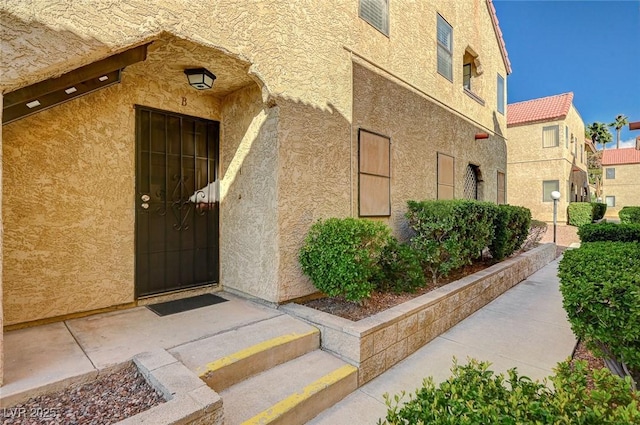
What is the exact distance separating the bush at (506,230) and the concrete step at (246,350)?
6335 millimetres

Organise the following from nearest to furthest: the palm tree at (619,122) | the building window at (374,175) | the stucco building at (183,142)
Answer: the stucco building at (183,142) → the building window at (374,175) → the palm tree at (619,122)

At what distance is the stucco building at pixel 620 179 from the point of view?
119 ft

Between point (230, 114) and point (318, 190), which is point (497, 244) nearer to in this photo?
point (318, 190)

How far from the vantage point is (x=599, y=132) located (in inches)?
1992

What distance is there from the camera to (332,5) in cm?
570

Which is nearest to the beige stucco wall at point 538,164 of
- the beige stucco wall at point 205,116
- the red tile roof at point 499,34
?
the red tile roof at point 499,34

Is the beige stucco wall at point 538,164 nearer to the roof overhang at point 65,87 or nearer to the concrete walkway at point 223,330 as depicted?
the concrete walkway at point 223,330

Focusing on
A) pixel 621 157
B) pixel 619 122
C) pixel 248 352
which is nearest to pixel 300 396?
pixel 248 352

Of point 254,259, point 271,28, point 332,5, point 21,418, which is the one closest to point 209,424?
point 21,418

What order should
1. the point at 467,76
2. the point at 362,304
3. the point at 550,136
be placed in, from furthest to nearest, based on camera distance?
the point at 550,136 → the point at 467,76 → the point at 362,304

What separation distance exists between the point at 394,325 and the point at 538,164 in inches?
962

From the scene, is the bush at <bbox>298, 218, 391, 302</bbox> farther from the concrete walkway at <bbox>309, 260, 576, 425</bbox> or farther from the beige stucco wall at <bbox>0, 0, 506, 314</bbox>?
the concrete walkway at <bbox>309, 260, 576, 425</bbox>

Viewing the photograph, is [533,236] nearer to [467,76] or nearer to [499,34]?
[467,76]

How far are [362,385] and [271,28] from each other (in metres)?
5.06
